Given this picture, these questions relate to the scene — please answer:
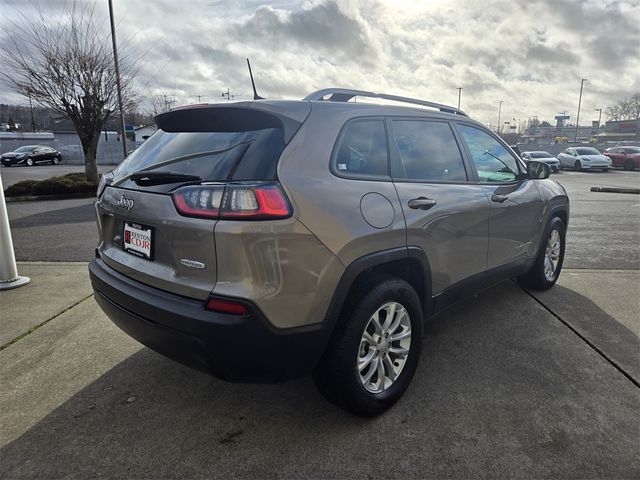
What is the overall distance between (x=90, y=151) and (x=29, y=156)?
2533 cm

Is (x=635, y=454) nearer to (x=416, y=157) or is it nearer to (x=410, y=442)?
(x=410, y=442)

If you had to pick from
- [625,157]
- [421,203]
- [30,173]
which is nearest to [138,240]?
[421,203]

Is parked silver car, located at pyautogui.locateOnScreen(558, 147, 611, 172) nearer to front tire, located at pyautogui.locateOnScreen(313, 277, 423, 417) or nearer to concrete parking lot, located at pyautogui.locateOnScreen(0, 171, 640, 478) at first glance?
concrete parking lot, located at pyautogui.locateOnScreen(0, 171, 640, 478)

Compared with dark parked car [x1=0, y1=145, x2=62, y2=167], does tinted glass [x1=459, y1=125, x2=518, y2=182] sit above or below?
above

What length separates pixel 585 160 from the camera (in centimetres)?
2839

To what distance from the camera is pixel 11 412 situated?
2.61m

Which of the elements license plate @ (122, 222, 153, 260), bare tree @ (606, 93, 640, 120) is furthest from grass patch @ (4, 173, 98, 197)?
bare tree @ (606, 93, 640, 120)

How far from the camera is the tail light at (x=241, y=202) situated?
79.1 inches

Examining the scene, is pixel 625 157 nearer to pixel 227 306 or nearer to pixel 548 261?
pixel 548 261

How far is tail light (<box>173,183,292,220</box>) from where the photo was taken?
6.59 feet

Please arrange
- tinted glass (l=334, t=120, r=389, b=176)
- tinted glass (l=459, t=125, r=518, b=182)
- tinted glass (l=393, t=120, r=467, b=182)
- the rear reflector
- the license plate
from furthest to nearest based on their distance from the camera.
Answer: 1. tinted glass (l=459, t=125, r=518, b=182)
2. tinted glass (l=393, t=120, r=467, b=182)
3. tinted glass (l=334, t=120, r=389, b=176)
4. the license plate
5. the rear reflector

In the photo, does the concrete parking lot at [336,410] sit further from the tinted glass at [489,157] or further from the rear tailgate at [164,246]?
the tinted glass at [489,157]

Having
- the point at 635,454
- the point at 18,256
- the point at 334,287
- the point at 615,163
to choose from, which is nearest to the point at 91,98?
the point at 18,256

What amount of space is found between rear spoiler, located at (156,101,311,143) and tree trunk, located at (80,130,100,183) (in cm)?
1383
